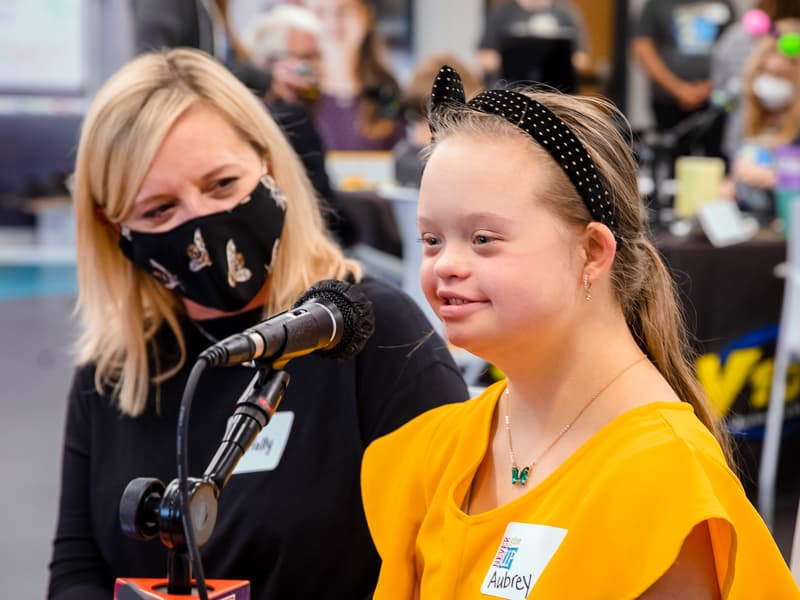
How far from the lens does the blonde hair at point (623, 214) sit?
1198mm

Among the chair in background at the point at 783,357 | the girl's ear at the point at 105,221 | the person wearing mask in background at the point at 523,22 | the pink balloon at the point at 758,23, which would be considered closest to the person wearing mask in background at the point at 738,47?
the pink balloon at the point at 758,23

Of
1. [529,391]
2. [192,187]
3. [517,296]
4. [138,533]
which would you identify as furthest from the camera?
[192,187]

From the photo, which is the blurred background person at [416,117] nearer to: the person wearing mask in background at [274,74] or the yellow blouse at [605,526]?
the person wearing mask in background at [274,74]

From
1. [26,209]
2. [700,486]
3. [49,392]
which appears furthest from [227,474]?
[26,209]

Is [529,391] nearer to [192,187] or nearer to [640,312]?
[640,312]

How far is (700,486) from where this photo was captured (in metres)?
1.07

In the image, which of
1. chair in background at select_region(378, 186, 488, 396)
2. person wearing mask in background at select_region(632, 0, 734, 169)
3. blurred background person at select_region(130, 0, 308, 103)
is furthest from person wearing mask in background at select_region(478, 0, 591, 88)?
blurred background person at select_region(130, 0, 308, 103)

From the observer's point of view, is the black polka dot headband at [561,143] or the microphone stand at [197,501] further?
the black polka dot headband at [561,143]

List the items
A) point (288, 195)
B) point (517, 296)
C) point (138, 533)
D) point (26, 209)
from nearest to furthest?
point (138, 533), point (517, 296), point (288, 195), point (26, 209)

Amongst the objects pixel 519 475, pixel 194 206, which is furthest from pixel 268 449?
pixel 519 475

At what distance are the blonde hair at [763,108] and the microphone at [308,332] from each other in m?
3.90

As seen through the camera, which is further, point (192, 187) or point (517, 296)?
point (192, 187)

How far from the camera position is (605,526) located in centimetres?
110

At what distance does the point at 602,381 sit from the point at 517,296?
154mm
